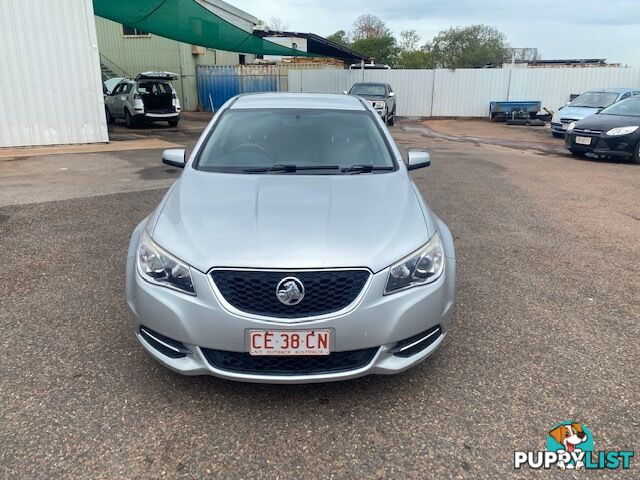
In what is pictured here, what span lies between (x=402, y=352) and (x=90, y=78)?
1194 centimetres

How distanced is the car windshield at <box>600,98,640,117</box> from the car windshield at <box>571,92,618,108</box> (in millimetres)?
4201

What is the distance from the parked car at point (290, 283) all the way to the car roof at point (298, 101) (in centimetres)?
127

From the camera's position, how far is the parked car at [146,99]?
1675cm

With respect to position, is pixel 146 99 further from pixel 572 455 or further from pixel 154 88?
pixel 572 455

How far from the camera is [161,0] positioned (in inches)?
483

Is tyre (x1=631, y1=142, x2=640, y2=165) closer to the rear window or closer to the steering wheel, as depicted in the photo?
the steering wheel

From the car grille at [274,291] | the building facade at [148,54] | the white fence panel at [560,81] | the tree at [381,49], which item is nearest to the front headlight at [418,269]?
the car grille at [274,291]

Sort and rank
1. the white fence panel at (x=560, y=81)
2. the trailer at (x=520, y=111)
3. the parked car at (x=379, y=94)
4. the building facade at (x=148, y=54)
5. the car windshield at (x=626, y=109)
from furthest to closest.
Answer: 1. the building facade at (x=148, y=54)
2. the white fence panel at (x=560, y=81)
3. the trailer at (x=520, y=111)
4. the parked car at (x=379, y=94)
5. the car windshield at (x=626, y=109)

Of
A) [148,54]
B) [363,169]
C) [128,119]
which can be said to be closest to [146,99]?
[128,119]

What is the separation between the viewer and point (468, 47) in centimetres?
5231

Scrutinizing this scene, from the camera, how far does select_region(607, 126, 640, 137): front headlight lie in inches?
421

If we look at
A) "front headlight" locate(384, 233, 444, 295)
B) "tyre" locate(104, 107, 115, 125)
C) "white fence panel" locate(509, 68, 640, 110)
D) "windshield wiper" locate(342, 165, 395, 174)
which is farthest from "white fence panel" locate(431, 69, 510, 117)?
"front headlight" locate(384, 233, 444, 295)

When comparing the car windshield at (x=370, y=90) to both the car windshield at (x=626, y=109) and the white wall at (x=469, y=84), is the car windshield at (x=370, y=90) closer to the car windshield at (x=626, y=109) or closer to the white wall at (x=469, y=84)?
the white wall at (x=469, y=84)

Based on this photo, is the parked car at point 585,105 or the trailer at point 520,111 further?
the trailer at point 520,111
